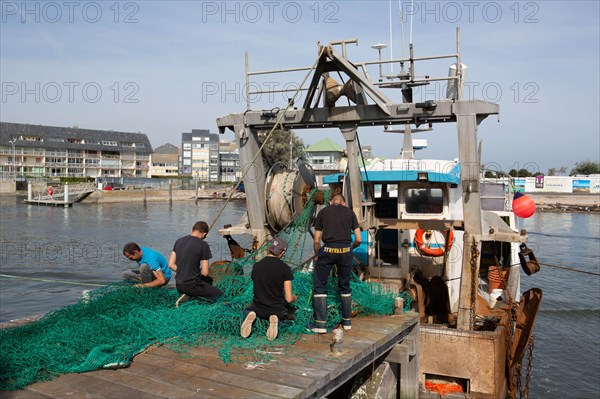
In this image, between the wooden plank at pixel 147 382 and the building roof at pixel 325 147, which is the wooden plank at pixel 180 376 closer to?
the wooden plank at pixel 147 382

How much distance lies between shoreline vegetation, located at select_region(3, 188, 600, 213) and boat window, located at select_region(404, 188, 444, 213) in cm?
5732

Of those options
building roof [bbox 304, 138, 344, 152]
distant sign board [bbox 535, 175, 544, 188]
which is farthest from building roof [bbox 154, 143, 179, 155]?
distant sign board [bbox 535, 175, 544, 188]

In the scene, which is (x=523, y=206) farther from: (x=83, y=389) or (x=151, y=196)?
(x=151, y=196)

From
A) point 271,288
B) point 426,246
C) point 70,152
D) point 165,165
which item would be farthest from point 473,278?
point 165,165

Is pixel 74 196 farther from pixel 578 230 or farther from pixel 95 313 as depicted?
pixel 95 313

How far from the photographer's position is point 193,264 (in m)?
7.36

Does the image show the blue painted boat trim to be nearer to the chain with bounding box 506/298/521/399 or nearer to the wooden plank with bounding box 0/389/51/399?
the chain with bounding box 506/298/521/399

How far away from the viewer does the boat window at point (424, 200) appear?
11.7 m

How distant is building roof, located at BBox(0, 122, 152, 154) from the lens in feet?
338

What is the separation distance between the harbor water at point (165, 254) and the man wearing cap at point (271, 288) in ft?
29.6

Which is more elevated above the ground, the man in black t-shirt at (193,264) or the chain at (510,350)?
the man in black t-shirt at (193,264)

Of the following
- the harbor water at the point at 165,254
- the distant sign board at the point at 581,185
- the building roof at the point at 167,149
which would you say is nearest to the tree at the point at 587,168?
the distant sign board at the point at 581,185

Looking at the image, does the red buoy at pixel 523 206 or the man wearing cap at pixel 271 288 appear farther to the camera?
the red buoy at pixel 523 206

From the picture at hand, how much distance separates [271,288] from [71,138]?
113231mm
